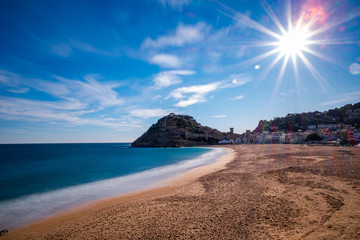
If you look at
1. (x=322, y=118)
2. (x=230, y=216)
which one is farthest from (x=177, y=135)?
(x=322, y=118)

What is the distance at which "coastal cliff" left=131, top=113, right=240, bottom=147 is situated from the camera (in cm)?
10306

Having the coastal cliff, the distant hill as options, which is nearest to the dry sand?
the coastal cliff

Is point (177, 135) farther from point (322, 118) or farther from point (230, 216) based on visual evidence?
point (322, 118)

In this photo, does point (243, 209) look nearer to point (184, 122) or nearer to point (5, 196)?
point (5, 196)

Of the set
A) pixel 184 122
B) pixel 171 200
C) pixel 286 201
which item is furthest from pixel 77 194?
pixel 184 122

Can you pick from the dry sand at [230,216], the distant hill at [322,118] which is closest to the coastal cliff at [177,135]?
the distant hill at [322,118]

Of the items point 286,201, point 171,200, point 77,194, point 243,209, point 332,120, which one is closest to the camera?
point 243,209

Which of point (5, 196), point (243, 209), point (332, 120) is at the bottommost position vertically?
point (5, 196)

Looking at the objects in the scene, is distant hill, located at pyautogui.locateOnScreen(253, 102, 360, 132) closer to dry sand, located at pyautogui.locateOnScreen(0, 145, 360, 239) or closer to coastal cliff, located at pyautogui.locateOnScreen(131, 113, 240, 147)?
coastal cliff, located at pyautogui.locateOnScreen(131, 113, 240, 147)

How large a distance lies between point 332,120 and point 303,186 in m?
142

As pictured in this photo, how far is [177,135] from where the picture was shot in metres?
106

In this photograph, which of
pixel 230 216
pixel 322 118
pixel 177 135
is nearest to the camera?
pixel 230 216

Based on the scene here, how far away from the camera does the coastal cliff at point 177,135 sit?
103062 mm

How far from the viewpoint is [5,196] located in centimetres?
1296
